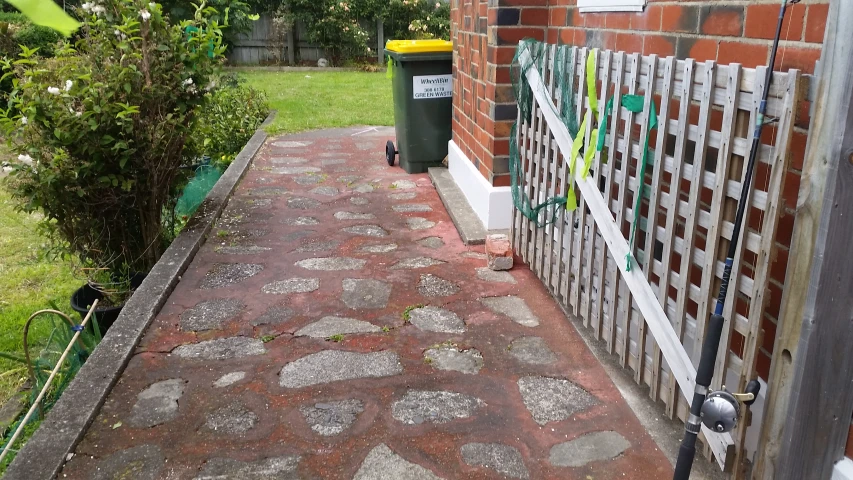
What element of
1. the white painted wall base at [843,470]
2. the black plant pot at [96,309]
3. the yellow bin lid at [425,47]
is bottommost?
the black plant pot at [96,309]

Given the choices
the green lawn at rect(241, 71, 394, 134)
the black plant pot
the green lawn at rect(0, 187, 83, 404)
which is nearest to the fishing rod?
the black plant pot

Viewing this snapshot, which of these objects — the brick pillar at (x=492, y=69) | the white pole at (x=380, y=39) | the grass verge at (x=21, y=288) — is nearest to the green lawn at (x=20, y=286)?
the grass verge at (x=21, y=288)

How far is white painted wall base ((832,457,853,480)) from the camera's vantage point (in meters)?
1.77

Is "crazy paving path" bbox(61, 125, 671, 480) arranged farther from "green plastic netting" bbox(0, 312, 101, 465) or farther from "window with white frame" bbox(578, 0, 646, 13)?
"window with white frame" bbox(578, 0, 646, 13)

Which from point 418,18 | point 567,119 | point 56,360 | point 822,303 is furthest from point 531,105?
point 418,18

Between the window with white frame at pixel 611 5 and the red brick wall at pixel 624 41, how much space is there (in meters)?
0.03

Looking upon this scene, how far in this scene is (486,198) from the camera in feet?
15.6

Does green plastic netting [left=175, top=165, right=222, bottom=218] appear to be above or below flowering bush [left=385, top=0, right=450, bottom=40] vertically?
below

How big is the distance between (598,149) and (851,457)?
62.6 inches

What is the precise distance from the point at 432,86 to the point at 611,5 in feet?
10.8

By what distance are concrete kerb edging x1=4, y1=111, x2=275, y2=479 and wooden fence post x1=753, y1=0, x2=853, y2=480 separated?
2341mm

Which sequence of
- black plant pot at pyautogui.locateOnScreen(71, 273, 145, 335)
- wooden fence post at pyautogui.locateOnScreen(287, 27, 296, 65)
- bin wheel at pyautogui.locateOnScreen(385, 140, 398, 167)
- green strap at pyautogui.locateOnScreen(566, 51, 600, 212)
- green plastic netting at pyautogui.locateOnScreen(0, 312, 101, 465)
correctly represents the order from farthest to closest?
1. wooden fence post at pyautogui.locateOnScreen(287, 27, 296, 65)
2. bin wheel at pyautogui.locateOnScreen(385, 140, 398, 167)
3. black plant pot at pyautogui.locateOnScreen(71, 273, 145, 335)
4. green plastic netting at pyautogui.locateOnScreen(0, 312, 101, 465)
5. green strap at pyautogui.locateOnScreen(566, 51, 600, 212)

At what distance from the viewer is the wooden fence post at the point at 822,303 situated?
63.3 inches

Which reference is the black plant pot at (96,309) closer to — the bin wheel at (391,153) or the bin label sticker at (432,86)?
the bin label sticker at (432,86)
